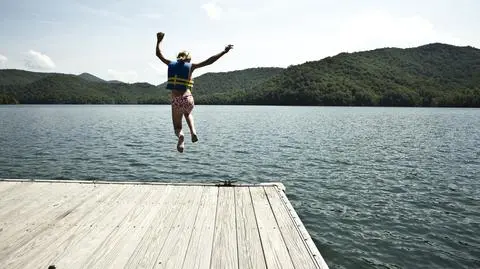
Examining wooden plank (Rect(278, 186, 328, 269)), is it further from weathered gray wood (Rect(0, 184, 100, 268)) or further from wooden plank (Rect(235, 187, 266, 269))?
weathered gray wood (Rect(0, 184, 100, 268))

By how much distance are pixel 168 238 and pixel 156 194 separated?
122 inches

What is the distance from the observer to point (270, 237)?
6.27 metres

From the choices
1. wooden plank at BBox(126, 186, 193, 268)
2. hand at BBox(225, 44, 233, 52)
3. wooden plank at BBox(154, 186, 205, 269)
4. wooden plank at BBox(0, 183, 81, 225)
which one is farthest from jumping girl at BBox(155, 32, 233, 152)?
wooden plank at BBox(0, 183, 81, 225)

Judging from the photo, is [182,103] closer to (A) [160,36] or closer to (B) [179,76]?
(B) [179,76]

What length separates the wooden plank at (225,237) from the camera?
5309mm

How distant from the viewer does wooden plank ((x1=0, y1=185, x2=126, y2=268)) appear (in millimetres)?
5297

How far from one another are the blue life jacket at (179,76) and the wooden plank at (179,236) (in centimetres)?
285

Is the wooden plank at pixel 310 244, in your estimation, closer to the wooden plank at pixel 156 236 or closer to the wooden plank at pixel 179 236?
the wooden plank at pixel 179 236

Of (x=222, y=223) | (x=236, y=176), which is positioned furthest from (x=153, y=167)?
(x=222, y=223)

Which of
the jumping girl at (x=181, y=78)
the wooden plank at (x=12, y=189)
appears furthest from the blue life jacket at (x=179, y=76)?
the wooden plank at (x=12, y=189)

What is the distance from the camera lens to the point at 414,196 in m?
16.3

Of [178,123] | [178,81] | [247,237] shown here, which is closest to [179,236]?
[247,237]

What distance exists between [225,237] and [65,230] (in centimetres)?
318

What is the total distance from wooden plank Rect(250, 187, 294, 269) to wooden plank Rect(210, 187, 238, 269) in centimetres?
54
